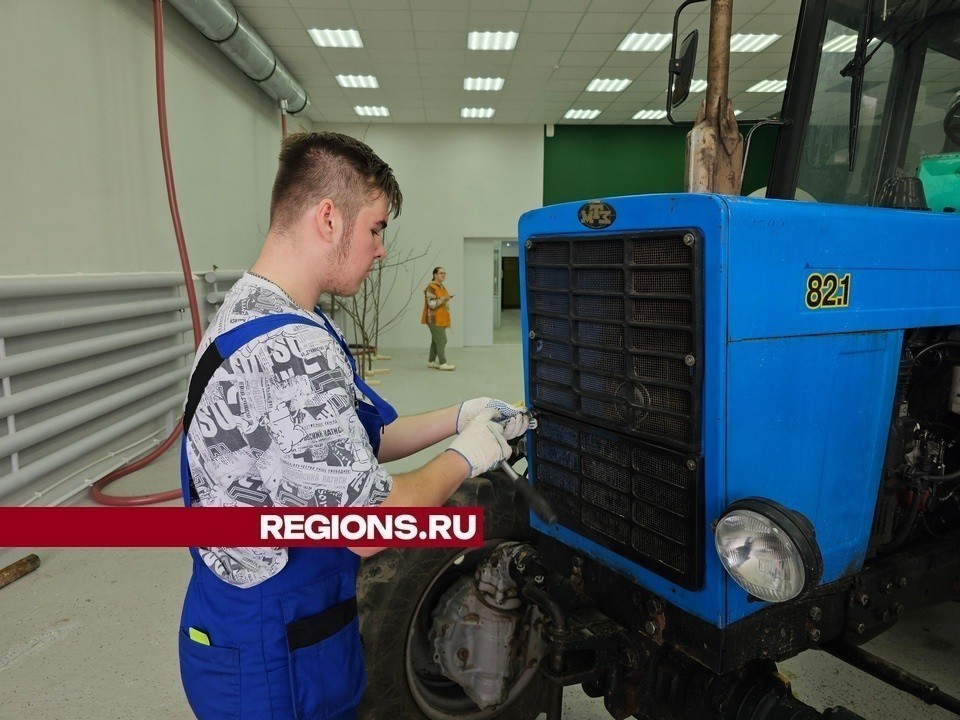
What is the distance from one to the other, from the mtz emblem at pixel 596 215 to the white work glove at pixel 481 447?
528 mm

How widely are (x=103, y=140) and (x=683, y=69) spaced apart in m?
4.27

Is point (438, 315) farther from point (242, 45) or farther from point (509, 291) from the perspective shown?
point (509, 291)

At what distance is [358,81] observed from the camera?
9.14 meters

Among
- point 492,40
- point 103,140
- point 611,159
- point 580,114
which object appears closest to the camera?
point 103,140

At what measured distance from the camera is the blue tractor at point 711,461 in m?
1.21

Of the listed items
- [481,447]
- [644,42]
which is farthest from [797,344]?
[644,42]

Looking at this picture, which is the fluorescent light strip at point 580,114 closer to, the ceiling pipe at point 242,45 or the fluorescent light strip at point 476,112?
the fluorescent light strip at point 476,112

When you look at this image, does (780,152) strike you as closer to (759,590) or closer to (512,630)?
(759,590)

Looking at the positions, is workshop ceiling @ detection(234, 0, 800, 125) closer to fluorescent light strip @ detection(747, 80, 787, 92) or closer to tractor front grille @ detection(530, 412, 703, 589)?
fluorescent light strip @ detection(747, 80, 787, 92)

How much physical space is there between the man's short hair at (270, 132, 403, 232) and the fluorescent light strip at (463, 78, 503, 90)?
27.8ft

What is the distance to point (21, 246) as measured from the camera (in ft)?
11.9

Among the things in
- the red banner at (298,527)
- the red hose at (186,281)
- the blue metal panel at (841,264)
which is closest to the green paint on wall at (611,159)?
the red hose at (186,281)

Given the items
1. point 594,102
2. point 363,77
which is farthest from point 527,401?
point 594,102

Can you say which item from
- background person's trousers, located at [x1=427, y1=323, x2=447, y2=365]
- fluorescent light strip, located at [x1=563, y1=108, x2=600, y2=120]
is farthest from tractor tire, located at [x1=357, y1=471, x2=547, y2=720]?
fluorescent light strip, located at [x1=563, y1=108, x2=600, y2=120]
